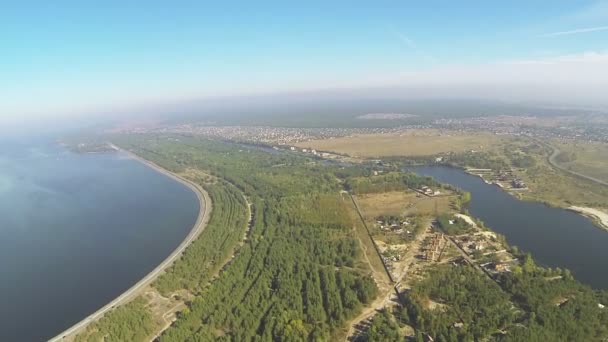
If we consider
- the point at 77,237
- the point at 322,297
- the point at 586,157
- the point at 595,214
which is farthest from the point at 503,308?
the point at 586,157

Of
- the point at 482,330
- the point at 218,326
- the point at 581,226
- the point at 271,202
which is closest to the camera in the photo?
the point at 482,330

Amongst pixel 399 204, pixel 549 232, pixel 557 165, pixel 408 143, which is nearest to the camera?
pixel 549 232

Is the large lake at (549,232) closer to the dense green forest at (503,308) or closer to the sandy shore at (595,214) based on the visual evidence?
the sandy shore at (595,214)

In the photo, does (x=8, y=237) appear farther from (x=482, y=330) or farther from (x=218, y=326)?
(x=482, y=330)

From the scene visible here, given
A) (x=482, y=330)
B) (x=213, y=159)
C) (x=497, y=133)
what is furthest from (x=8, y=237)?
(x=497, y=133)

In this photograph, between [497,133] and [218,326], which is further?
[497,133]

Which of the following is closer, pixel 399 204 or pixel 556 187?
pixel 399 204

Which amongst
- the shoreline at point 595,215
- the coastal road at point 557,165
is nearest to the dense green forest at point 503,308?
the shoreline at point 595,215

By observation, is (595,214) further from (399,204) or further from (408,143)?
(408,143)
